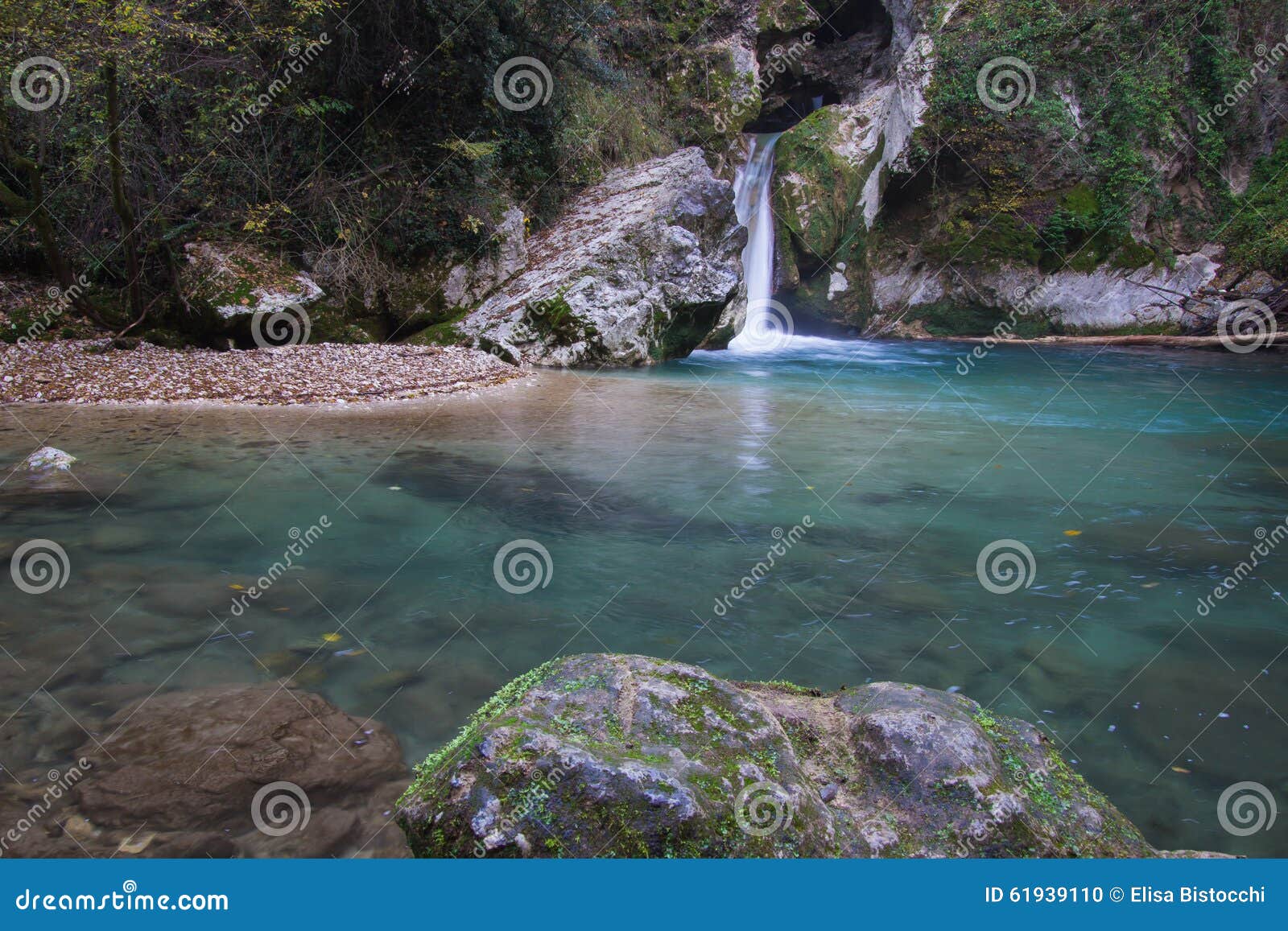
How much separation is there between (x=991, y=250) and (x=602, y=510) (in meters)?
16.5

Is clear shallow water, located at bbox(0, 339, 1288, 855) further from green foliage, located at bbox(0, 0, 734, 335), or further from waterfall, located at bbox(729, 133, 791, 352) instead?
waterfall, located at bbox(729, 133, 791, 352)

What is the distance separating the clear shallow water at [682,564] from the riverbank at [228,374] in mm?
701

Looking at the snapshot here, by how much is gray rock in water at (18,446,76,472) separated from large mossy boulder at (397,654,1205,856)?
19.1ft

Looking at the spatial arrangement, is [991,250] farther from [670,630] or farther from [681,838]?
[681,838]

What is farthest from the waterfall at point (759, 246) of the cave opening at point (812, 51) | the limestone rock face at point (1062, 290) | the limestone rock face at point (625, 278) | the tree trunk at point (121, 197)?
the tree trunk at point (121, 197)

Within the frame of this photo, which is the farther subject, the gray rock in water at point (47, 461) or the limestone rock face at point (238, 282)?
the limestone rock face at point (238, 282)

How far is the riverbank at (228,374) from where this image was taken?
9.49m

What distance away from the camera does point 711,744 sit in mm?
2303

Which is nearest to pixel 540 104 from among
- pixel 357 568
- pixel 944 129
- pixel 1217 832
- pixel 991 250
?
pixel 944 129

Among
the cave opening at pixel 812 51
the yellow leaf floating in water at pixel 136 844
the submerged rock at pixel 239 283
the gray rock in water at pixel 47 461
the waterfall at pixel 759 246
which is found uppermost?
the cave opening at pixel 812 51

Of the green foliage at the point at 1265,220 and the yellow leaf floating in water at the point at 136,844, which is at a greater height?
the green foliage at the point at 1265,220

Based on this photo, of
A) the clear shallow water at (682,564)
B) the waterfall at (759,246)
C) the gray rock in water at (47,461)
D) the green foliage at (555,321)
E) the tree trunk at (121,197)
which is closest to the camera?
the clear shallow water at (682,564)

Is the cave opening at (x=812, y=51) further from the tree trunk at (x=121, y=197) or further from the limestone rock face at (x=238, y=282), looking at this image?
the tree trunk at (x=121, y=197)

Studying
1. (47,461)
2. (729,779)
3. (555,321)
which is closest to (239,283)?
(555,321)
